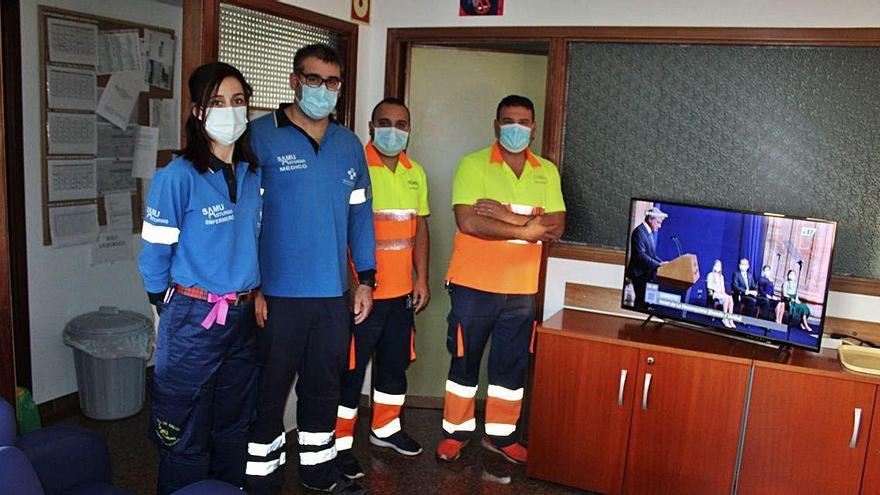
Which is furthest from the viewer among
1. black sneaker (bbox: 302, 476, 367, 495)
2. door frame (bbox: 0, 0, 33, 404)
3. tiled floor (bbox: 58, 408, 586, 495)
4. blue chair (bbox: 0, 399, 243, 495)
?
door frame (bbox: 0, 0, 33, 404)

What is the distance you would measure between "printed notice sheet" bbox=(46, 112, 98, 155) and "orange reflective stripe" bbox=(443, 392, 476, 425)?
2.18 m

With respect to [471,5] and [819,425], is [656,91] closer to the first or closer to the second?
[471,5]

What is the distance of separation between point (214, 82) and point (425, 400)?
2344mm

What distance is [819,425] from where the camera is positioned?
2883 millimetres

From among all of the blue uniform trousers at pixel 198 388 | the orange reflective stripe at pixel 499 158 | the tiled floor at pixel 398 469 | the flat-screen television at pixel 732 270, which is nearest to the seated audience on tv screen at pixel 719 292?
the flat-screen television at pixel 732 270

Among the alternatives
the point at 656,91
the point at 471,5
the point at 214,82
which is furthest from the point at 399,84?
the point at 214,82

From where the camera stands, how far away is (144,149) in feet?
13.5

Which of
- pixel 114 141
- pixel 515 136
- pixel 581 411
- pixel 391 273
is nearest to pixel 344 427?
pixel 391 273

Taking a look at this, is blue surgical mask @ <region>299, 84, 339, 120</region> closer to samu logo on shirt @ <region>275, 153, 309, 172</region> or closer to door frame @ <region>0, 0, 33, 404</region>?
samu logo on shirt @ <region>275, 153, 309, 172</region>

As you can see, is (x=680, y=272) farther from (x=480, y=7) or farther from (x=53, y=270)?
(x=53, y=270)

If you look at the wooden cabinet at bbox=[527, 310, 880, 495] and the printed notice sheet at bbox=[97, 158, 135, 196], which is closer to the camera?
the wooden cabinet at bbox=[527, 310, 880, 495]

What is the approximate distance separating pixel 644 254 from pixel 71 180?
9.08ft

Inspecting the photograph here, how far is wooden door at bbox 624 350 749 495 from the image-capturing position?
299 cm

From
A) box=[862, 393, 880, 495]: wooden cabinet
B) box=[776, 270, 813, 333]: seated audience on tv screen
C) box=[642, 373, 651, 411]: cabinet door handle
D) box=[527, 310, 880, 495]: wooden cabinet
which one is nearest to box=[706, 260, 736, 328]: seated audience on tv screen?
box=[527, 310, 880, 495]: wooden cabinet
